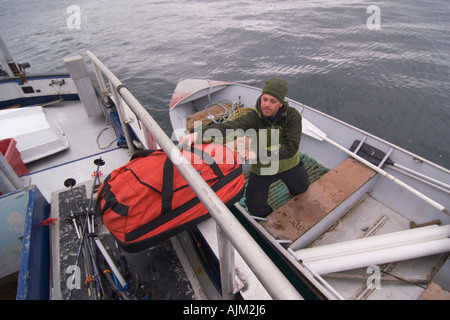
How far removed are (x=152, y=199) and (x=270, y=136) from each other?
6.38 feet

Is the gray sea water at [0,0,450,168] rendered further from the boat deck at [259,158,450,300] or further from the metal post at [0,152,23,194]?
the metal post at [0,152,23,194]

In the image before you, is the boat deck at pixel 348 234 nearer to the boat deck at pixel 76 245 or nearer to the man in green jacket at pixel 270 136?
the man in green jacket at pixel 270 136

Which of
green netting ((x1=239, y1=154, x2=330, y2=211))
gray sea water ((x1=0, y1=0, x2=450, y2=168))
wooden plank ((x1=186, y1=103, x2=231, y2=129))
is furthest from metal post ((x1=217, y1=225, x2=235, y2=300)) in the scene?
gray sea water ((x1=0, y1=0, x2=450, y2=168))

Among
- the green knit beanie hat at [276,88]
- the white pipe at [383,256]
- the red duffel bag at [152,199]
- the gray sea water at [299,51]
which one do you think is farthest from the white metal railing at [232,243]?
the gray sea water at [299,51]

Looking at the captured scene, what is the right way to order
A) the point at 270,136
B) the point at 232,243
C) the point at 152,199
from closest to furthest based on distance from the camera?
the point at 232,243 → the point at 152,199 → the point at 270,136

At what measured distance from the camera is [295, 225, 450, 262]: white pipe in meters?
3.58

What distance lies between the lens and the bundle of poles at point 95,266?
1.99 m

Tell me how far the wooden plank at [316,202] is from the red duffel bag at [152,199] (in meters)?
1.91

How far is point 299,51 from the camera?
15.4 metres

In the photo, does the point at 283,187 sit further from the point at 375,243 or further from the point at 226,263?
the point at 226,263

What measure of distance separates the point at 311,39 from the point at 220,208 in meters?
18.9

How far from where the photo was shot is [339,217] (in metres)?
4.49

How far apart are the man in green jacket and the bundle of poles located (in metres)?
1.47

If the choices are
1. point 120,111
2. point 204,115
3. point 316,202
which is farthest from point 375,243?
point 204,115
